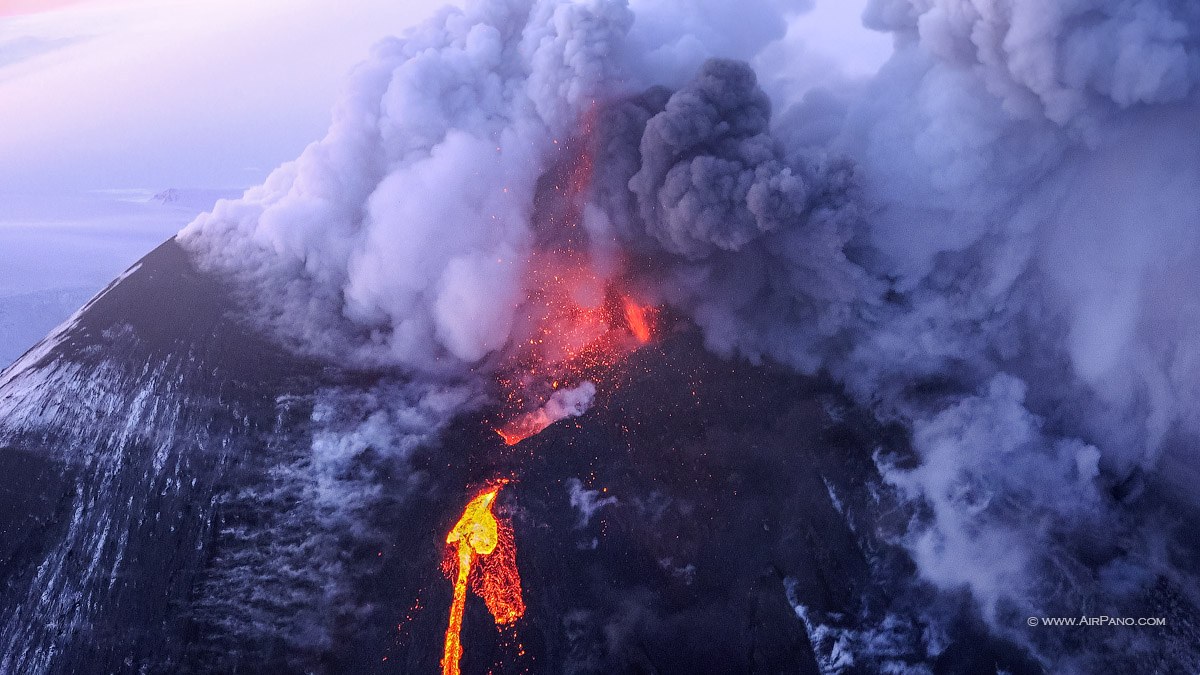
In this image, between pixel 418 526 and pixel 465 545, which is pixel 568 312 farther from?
pixel 465 545

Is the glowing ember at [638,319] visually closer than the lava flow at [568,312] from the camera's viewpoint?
No

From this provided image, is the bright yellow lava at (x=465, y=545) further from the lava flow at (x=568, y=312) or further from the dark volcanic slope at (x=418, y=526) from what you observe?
the lava flow at (x=568, y=312)

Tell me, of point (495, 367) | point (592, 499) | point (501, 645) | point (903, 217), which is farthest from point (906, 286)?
point (501, 645)

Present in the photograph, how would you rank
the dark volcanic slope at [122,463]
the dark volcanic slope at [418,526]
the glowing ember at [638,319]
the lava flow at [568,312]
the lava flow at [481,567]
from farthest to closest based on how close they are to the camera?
1. the glowing ember at [638,319]
2. the lava flow at [568,312]
3. the dark volcanic slope at [122,463]
4. the lava flow at [481,567]
5. the dark volcanic slope at [418,526]

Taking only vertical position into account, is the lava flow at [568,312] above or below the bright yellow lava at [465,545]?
above

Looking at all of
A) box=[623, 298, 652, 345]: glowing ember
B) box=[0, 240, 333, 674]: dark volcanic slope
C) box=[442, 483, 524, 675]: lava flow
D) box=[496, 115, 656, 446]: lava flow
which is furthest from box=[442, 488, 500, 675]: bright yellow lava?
box=[623, 298, 652, 345]: glowing ember

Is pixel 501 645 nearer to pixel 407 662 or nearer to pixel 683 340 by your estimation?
pixel 407 662

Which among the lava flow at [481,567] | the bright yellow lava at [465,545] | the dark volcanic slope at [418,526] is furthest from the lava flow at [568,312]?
the lava flow at [481,567]

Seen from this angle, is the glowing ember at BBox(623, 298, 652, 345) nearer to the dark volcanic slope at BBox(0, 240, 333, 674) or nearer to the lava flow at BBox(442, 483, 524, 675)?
the lava flow at BBox(442, 483, 524, 675)
